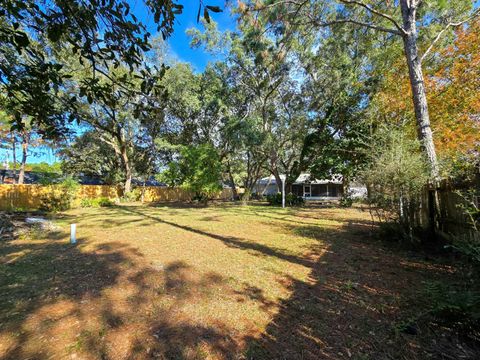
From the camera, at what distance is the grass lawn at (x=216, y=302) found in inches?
91.1

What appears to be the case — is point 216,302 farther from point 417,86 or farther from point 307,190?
point 307,190

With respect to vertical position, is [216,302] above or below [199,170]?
below

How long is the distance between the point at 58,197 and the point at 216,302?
14580mm

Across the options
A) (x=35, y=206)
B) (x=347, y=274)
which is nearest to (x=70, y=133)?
(x=347, y=274)

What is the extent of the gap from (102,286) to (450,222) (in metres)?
6.42

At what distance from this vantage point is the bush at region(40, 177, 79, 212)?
13.9 meters

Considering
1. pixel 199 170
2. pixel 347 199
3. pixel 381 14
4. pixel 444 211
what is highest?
pixel 381 14

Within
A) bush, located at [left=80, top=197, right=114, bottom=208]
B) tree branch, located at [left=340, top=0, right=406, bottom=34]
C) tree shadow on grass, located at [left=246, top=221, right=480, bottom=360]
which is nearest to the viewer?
tree shadow on grass, located at [left=246, top=221, right=480, bottom=360]

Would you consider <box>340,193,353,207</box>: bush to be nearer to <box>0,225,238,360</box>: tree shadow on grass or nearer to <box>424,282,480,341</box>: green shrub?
<box>424,282,480,341</box>: green shrub

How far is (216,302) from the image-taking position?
3207 millimetres

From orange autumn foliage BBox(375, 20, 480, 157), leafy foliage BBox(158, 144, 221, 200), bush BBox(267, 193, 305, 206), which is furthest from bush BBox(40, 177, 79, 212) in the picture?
orange autumn foliage BBox(375, 20, 480, 157)

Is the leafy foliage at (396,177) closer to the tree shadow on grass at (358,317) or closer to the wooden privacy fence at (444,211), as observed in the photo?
the wooden privacy fence at (444,211)

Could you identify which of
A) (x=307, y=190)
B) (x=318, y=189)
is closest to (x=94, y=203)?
(x=307, y=190)

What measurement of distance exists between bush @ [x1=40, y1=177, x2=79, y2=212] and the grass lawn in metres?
9.28
